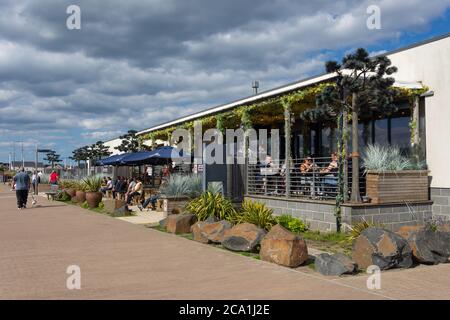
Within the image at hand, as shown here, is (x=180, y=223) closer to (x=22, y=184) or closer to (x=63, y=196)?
(x=22, y=184)

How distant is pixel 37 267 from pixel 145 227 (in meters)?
5.44

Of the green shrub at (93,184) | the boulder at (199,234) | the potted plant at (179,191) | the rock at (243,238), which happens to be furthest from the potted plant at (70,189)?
the rock at (243,238)

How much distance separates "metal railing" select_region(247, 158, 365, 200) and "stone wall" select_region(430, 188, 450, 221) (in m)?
1.90

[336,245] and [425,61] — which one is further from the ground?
[425,61]

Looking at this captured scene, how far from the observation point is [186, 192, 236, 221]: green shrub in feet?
42.2

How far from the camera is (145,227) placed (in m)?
13.6

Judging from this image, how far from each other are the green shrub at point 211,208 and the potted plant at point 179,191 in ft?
4.76

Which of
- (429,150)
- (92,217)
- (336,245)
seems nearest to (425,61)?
(429,150)

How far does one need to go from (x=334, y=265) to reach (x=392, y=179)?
16.8 ft

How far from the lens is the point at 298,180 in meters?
14.1
